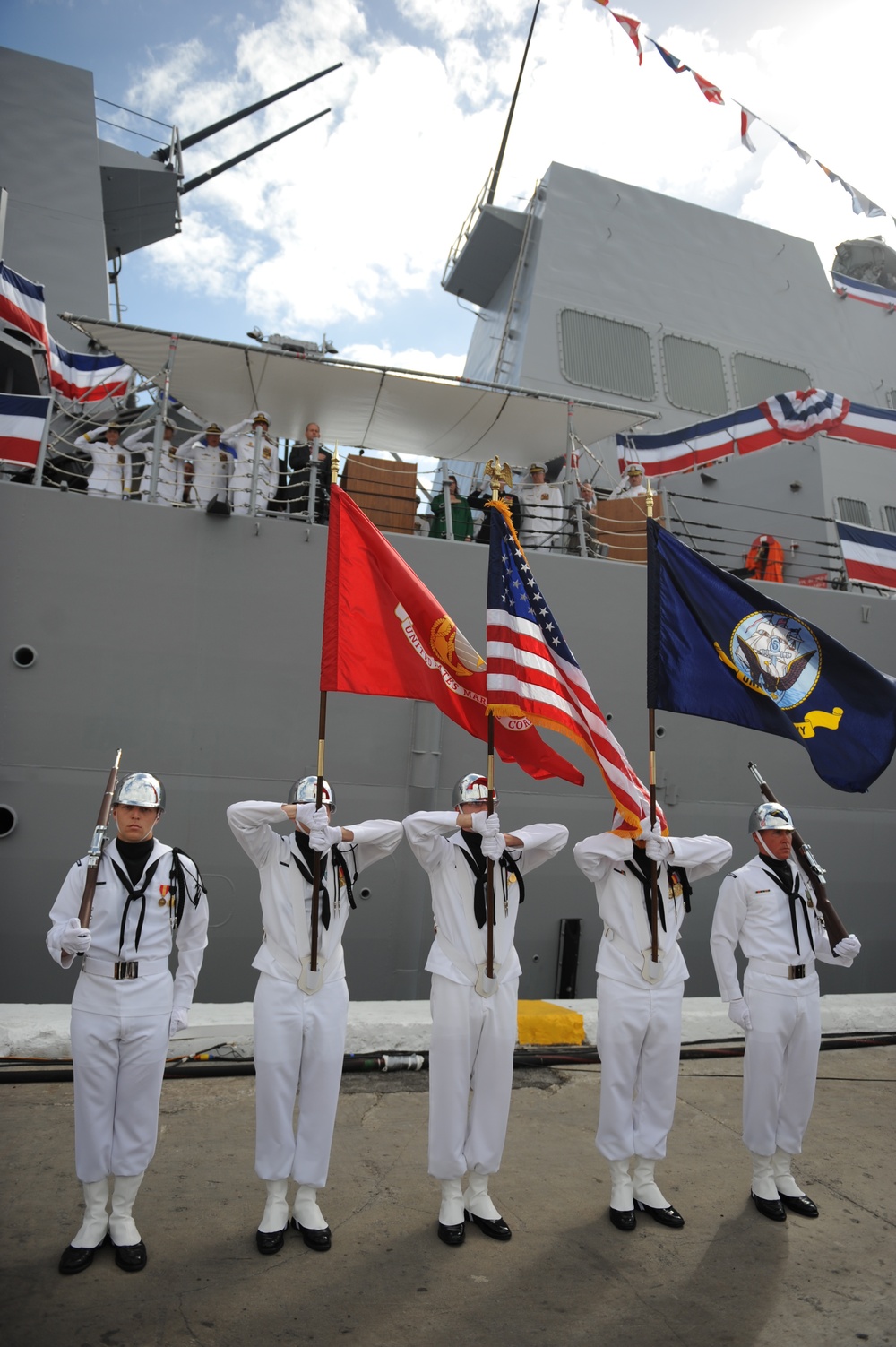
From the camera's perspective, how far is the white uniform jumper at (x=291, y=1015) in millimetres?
3381

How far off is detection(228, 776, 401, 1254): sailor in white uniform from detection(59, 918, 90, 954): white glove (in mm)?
655

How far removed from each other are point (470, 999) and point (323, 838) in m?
0.88

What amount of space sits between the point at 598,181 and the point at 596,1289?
517 inches

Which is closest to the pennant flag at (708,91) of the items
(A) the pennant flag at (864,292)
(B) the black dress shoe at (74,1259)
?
(A) the pennant flag at (864,292)

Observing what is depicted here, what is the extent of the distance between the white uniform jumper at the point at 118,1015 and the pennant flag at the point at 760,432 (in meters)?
8.13

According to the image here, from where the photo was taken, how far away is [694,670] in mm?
4156

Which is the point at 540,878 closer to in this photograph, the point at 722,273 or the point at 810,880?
the point at 810,880

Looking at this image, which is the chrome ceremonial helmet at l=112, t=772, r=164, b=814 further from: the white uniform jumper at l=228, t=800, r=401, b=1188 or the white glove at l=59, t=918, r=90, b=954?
the white glove at l=59, t=918, r=90, b=954

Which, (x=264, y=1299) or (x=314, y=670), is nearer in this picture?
(x=264, y=1299)

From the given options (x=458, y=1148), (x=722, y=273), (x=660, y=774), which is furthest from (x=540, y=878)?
(x=722, y=273)

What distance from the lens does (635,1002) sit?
3.83 m

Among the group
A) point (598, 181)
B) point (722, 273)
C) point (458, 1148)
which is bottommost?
point (458, 1148)

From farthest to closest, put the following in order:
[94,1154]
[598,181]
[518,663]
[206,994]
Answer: [598,181] → [206,994] → [518,663] → [94,1154]

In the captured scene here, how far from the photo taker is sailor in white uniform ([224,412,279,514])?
757cm
